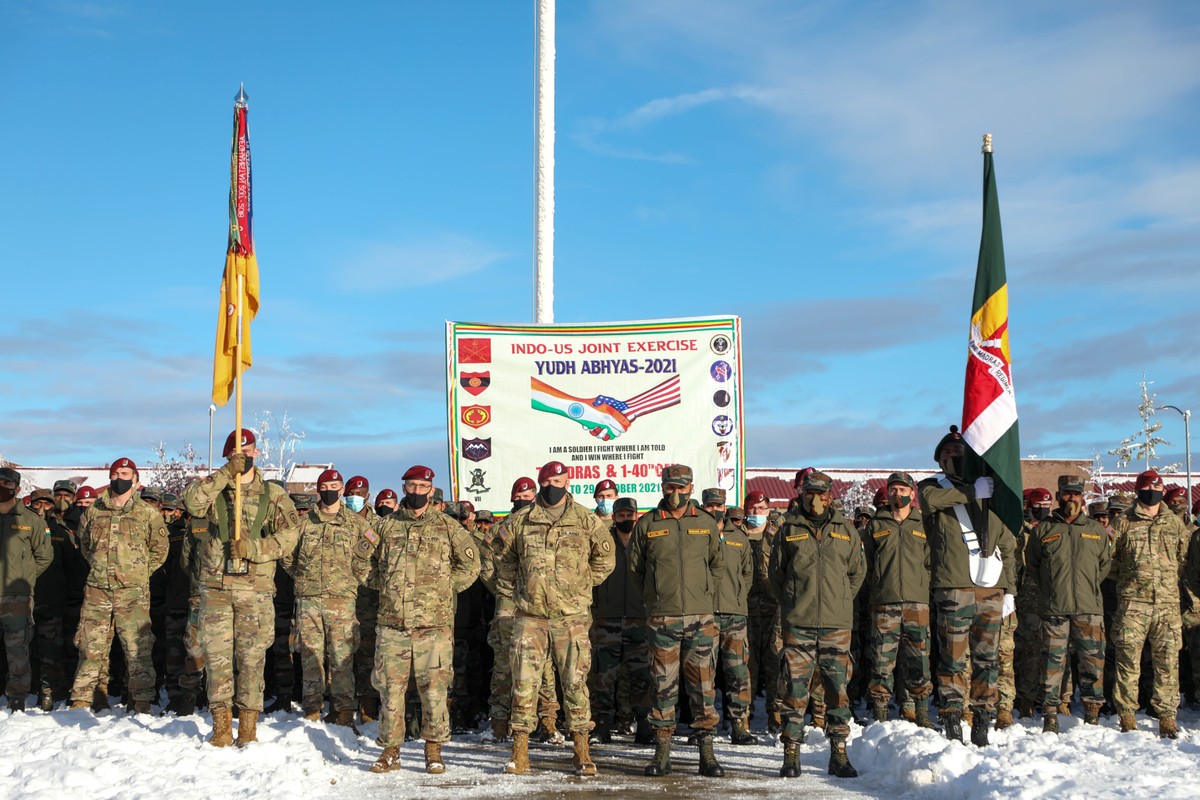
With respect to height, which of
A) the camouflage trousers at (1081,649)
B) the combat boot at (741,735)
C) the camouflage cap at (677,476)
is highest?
the camouflage cap at (677,476)

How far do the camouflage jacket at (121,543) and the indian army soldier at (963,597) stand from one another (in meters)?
7.17

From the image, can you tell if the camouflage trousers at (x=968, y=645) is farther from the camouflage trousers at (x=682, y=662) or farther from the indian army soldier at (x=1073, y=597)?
the camouflage trousers at (x=682, y=662)

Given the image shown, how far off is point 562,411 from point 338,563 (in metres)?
3.87

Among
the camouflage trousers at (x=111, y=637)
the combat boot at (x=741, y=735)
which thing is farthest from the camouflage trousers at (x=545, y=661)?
the camouflage trousers at (x=111, y=637)

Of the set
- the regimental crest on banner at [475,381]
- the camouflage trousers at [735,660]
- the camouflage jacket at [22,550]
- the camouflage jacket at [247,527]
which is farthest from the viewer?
the regimental crest on banner at [475,381]

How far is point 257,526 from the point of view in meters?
10.2

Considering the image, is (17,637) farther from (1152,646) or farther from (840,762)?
(1152,646)

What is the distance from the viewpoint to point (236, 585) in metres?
10.0

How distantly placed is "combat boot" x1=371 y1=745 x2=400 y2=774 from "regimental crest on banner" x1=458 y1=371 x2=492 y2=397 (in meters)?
5.62

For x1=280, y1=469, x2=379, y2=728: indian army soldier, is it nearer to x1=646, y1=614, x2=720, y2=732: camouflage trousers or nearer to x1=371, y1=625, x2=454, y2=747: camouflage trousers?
A: x1=371, y1=625, x2=454, y2=747: camouflage trousers

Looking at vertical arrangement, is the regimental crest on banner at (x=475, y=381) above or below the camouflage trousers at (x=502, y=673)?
above

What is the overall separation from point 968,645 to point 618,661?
3243mm

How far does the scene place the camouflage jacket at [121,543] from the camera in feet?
37.8

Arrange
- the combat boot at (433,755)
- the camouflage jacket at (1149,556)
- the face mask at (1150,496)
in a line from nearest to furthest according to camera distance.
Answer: the combat boot at (433,755) < the camouflage jacket at (1149,556) < the face mask at (1150,496)
